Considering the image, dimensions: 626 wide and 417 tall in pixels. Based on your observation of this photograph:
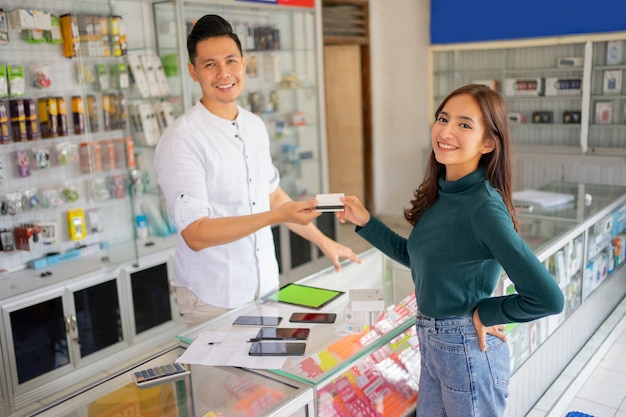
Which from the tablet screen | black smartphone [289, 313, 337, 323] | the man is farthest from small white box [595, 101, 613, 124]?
black smartphone [289, 313, 337, 323]

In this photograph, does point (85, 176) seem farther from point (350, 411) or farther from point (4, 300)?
point (350, 411)

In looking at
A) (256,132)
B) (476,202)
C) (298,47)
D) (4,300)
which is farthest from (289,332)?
(298,47)

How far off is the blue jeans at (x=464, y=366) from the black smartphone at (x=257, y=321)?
0.52m

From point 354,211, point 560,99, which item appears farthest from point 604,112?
point 354,211

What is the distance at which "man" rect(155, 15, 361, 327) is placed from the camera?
2.17 m

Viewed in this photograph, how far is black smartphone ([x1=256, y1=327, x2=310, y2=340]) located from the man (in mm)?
348

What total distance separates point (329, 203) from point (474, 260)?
0.53 m

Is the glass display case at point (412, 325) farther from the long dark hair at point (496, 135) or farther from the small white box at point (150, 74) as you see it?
the small white box at point (150, 74)

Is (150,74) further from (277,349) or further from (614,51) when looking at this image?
(614,51)

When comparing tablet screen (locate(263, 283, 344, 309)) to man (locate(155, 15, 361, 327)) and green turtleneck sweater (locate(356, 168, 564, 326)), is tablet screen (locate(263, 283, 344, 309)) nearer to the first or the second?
man (locate(155, 15, 361, 327))

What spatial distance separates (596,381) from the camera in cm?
362

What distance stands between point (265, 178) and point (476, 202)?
108 centimetres

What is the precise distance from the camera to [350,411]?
2006mm

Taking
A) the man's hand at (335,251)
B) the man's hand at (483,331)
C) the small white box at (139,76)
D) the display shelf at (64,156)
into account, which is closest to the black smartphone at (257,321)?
the man's hand at (335,251)
